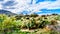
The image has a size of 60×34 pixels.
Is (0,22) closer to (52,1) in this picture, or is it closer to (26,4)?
(26,4)

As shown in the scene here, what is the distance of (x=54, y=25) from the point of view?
1807 mm

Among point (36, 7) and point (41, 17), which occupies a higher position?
point (36, 7)

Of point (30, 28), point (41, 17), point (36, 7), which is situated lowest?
point (30, 28)

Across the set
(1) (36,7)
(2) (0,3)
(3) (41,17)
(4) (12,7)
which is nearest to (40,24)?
(3) (41,17)

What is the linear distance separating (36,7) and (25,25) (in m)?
0.25

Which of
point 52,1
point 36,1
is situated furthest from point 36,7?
point 52,1

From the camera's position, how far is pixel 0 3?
1.92 m

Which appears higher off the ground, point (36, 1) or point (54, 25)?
point (36, 1)

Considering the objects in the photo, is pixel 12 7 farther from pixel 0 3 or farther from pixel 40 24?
pixel 40 24

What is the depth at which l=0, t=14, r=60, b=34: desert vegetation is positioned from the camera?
1.80m

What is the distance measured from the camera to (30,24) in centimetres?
183

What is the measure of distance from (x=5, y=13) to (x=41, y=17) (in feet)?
1.42

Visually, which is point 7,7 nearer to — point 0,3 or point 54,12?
point 0,3

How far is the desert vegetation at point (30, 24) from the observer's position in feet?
5.90
